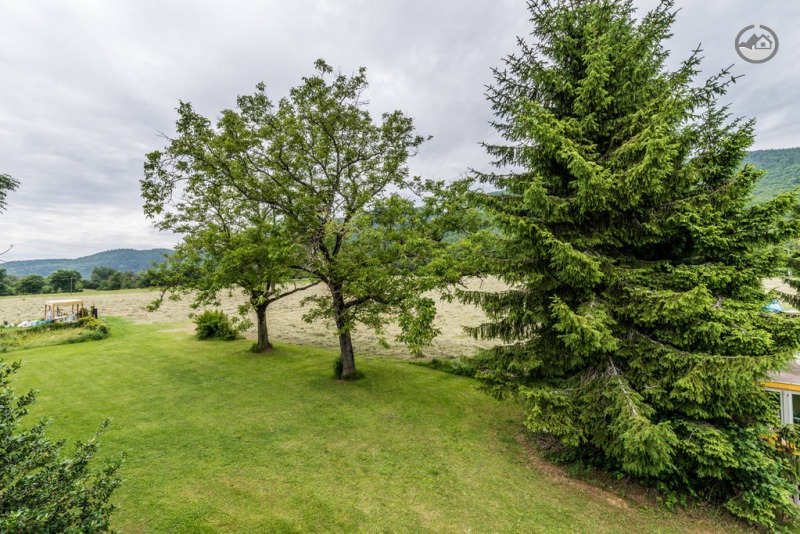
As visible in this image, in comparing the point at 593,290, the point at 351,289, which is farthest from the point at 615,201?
the point at 351,289

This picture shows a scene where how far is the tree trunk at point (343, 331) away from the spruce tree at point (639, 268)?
5.13 meters

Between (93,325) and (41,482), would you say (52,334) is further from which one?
(41,482)

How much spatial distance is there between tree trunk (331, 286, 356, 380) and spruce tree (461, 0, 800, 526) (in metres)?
5.13

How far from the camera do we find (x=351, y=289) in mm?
9711

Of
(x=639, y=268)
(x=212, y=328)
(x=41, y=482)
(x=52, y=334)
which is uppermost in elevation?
(x=639, y=268)

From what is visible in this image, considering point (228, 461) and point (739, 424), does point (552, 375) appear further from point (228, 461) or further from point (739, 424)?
point (228, 461)

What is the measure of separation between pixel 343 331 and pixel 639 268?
8.31 metres

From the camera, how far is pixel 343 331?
1073cm

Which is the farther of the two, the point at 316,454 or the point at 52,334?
the point at 52,334

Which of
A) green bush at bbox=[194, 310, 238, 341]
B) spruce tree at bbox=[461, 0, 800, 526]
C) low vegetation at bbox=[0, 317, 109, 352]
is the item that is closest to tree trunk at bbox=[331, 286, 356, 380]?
spruce tree at bbox=[461, 0, 800, 526]

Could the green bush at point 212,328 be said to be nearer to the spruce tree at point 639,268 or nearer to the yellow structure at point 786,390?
the spruce tree at point 639,268

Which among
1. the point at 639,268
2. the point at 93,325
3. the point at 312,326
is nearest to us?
the point at 639,268

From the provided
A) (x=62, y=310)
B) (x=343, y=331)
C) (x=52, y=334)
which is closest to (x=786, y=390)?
(x=343, y=331)

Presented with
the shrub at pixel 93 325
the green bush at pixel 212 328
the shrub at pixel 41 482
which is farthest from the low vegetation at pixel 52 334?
the shrub at pixel 41 482
